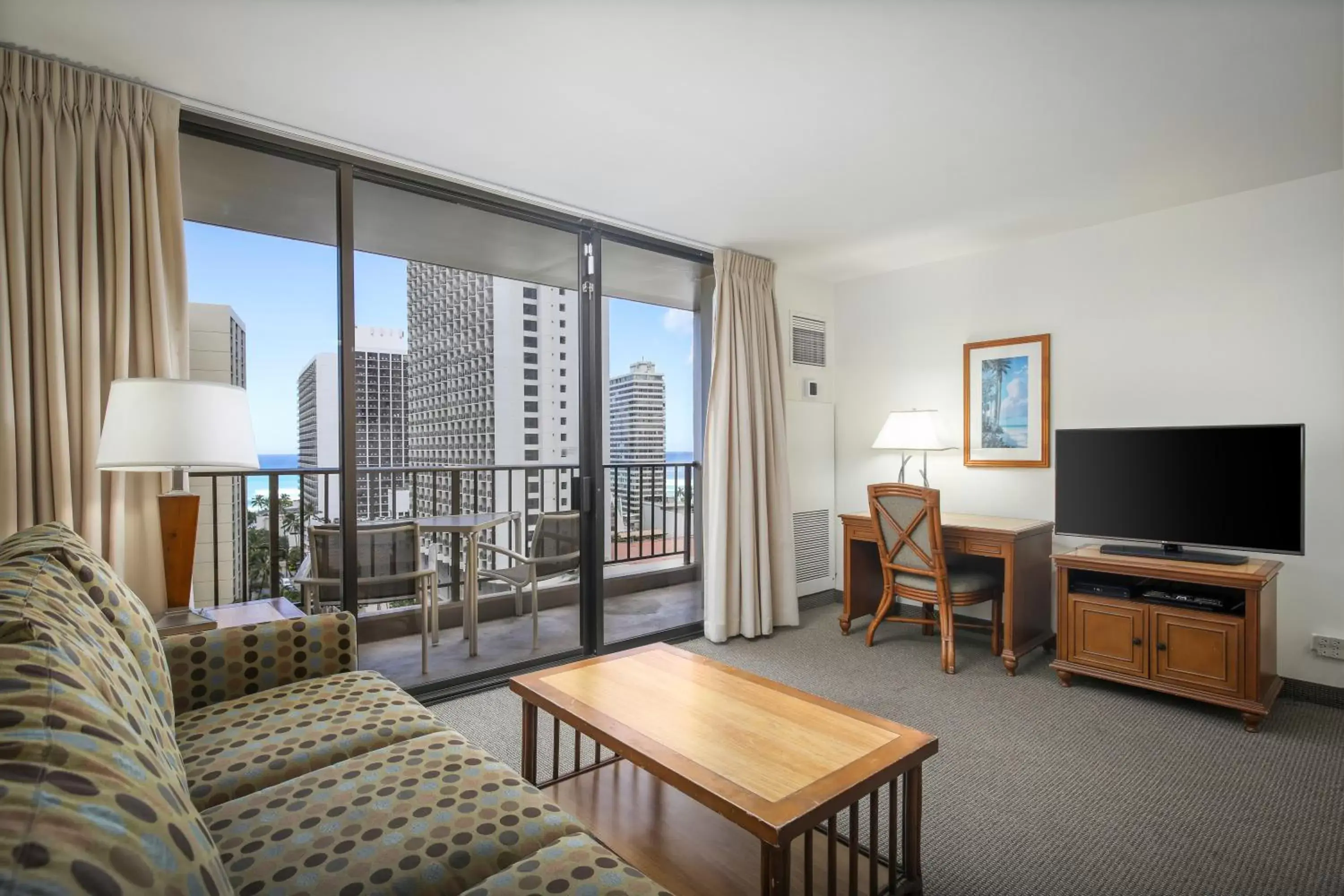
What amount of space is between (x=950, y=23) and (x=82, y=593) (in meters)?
2.54

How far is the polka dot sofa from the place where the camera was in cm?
54

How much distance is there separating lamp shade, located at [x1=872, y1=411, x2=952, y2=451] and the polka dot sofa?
3165 mm

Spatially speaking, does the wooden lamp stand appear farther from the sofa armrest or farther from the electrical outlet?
the electrical outlet

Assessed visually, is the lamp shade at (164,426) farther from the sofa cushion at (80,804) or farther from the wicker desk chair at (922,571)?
the wicker desk chair at (922,571)

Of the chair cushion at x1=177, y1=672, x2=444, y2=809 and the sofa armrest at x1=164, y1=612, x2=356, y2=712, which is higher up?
the sofa armrest at x1=164, y1=612, x2=356, y2=712

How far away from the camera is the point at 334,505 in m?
3.86

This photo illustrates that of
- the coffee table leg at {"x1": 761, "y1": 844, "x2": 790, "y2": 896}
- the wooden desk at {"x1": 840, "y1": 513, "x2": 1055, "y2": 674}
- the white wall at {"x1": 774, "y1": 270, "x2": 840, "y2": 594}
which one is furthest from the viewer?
the white wall at {"x1": 774, "y1": 270, "x2": 840, "y2": 594}

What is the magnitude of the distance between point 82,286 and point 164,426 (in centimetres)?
69

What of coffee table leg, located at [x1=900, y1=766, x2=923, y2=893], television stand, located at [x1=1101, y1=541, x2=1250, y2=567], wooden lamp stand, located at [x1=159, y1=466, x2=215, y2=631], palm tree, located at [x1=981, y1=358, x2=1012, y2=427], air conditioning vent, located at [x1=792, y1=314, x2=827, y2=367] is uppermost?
air conditioning vent, located at [x1=792, y1=314, x2=827, y2=367]

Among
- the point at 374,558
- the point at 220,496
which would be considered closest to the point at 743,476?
the point at 374,558

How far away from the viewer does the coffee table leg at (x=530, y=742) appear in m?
2.03

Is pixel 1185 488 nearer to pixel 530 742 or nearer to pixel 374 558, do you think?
pixel 530 742

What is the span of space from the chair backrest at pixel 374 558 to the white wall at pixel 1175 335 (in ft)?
10.1

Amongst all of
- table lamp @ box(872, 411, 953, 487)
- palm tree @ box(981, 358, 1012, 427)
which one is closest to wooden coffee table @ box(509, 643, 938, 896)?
table lamp @ box(872, 411, 953, 487)
